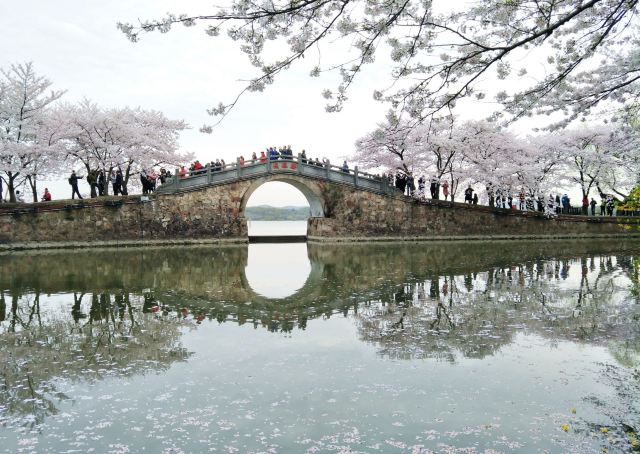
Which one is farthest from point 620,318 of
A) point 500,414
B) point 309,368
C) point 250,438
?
point 250,438

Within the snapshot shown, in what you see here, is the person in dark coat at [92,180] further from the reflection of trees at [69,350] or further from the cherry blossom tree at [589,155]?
the cherry blossom tree at [589,155]

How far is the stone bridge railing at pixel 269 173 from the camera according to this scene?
28.3m

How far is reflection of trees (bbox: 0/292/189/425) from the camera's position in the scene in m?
5.23

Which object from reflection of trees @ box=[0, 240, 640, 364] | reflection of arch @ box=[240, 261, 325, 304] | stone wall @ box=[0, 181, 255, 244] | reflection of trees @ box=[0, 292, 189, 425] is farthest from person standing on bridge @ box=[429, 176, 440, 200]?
reflection of trees @ box=[0, 292, 189, 425]

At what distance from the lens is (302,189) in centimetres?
3164

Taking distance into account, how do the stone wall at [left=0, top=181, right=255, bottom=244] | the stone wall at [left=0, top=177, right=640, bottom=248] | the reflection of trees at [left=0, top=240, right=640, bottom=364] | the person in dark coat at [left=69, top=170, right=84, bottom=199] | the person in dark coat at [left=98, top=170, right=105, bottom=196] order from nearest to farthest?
1. the reflection of trees at [left=0, top=240, right=640, bottom=364]
2. the stone wall at [left=0, top=181, right=255, bottom=244]
3. the stone wall at [left=0, top=177, right=640, bottom=248]
4. the person in dark coat at [left=69, top=170, right=84, bottom=199]
5. the person in dark coat at [left=98, top=170, right=105, bottom=196]

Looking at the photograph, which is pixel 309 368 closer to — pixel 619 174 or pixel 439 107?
pixel 439 107

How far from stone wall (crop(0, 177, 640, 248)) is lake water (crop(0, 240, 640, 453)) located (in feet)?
47.0

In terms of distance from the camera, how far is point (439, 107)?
6.59 meters

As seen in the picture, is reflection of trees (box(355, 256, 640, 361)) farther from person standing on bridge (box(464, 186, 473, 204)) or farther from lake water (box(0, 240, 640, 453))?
person standing on bridge (box(464, 186, 473, 204))

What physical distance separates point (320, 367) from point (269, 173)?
23808 mm

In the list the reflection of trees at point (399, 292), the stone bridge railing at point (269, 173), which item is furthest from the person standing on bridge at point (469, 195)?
the reflection of trees at point (399, 292)

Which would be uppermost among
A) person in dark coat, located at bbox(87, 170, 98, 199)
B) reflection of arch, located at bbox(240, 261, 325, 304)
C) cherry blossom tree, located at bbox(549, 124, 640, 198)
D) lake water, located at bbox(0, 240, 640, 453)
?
cherry blossom tree, located at bbox(549, 124, 640, 198)

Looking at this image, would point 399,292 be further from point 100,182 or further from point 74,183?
point 100,182
